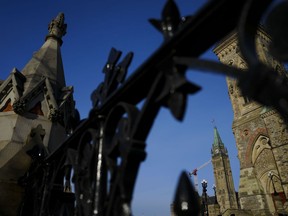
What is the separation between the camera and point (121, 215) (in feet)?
4.90

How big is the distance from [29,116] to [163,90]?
3918 millimetres

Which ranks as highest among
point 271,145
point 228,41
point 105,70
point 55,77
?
point 228,41

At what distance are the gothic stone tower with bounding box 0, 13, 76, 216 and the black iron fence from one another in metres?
1.94

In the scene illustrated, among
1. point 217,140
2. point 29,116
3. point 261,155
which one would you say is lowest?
point 29,116

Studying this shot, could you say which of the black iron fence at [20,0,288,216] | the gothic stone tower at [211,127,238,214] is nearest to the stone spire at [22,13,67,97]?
the black iron fence at [20,0,288,216]

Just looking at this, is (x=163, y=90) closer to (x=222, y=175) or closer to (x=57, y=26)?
(x=57, y=26)

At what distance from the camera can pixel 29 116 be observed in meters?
4.68

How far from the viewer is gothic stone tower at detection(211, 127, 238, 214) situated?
255 feet

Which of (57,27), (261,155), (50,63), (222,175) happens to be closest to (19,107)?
(50,63)

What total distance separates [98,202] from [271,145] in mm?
18721

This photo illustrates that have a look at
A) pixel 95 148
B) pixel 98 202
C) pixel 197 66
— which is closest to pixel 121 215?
pixel 98 202

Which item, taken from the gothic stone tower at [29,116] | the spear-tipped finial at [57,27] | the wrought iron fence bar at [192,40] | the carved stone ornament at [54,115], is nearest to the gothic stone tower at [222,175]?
the spear-tipped finial at [57,27]

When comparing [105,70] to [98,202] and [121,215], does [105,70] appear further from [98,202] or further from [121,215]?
[121,215]

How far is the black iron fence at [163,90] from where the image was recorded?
1.19 m
